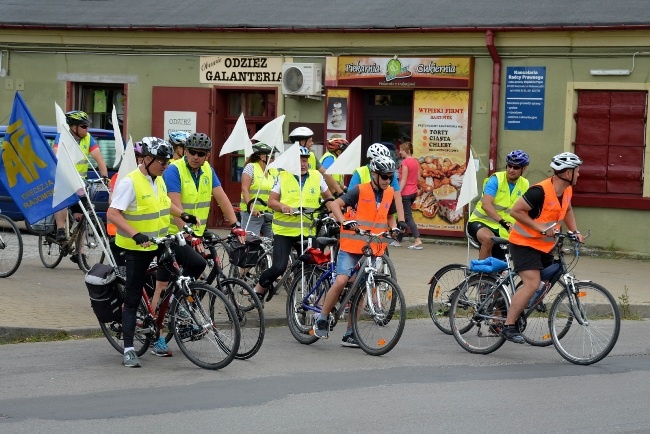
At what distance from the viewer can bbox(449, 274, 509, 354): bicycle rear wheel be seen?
33.6 ft

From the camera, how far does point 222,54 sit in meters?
21.5

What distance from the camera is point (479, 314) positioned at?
33.9ft

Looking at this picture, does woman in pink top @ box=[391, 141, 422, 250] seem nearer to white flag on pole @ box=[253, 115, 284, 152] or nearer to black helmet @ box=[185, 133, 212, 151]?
white flag on pole @ box=[253, 115, 284, 152]

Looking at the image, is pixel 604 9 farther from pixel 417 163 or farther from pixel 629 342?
pixel 629 342

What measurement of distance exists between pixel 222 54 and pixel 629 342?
40.2 feet

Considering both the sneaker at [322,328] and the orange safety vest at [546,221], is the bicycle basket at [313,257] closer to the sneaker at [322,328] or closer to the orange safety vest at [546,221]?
the sneaker at [322,328]

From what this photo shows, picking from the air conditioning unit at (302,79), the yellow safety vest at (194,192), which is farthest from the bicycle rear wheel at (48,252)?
the air conditioning unit at (302,79)

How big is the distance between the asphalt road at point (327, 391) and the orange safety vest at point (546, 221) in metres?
0.96

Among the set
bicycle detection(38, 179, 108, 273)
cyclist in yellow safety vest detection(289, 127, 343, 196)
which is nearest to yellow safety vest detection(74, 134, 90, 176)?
bicycle detection(38, 179, 108, 273)

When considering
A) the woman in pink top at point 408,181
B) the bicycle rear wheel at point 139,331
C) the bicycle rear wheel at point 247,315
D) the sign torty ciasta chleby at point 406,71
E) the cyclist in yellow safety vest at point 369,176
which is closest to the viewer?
the bicycle rear wheel at point 247,315

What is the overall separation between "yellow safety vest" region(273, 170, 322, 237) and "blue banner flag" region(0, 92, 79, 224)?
2.20 metres

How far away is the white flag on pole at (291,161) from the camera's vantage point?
455 inches

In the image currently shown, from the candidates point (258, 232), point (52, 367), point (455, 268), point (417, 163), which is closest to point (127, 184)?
point (52, 367)

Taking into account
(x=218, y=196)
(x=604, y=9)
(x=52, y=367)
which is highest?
(x=604, y=9)
